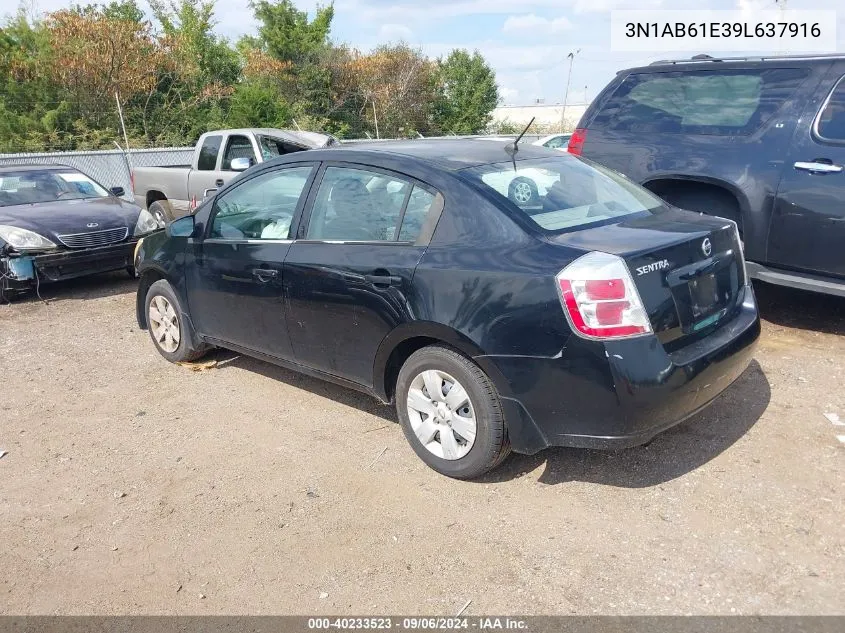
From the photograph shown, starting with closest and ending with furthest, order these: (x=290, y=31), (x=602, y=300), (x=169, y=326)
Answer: (x=602, y=300), (x=169, y=326), (x=290, y=31)

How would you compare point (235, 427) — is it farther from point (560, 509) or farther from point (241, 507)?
point (560, 509)

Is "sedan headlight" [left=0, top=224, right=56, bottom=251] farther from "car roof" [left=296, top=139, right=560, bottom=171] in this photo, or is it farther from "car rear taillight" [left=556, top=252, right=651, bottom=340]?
"car rear taillight" [left=556, top=252, right=651, bottom=340]

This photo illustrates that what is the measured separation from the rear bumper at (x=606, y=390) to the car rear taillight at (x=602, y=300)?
0.18ft

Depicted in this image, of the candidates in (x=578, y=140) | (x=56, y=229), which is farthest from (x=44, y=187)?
(x=578, y=140)

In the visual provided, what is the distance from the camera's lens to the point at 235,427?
14.9ft

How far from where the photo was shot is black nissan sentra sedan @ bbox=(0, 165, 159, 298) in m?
7.63

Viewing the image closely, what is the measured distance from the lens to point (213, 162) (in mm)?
10492

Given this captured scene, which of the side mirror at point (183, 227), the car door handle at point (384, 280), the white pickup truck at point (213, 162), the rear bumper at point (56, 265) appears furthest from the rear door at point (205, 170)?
the car door handle at point (384, 280)

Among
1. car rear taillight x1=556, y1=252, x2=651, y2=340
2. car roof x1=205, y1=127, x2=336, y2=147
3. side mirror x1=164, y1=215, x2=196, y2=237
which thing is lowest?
car rear taillight x1=556, y1=252, x2=651, y2=340

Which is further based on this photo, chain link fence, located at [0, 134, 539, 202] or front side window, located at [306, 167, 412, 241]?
chain link fence, located at [0, 134, 539, 202]

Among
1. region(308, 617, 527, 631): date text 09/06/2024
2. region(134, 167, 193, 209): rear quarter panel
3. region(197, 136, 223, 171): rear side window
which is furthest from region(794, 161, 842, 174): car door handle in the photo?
region(134, 167, 193, 209): rear quarter panel

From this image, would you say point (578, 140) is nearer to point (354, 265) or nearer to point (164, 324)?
point (354, 265)

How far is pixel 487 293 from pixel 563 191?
3.18 feet

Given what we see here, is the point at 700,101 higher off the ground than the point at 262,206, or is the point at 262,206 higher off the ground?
the point at 700,101
